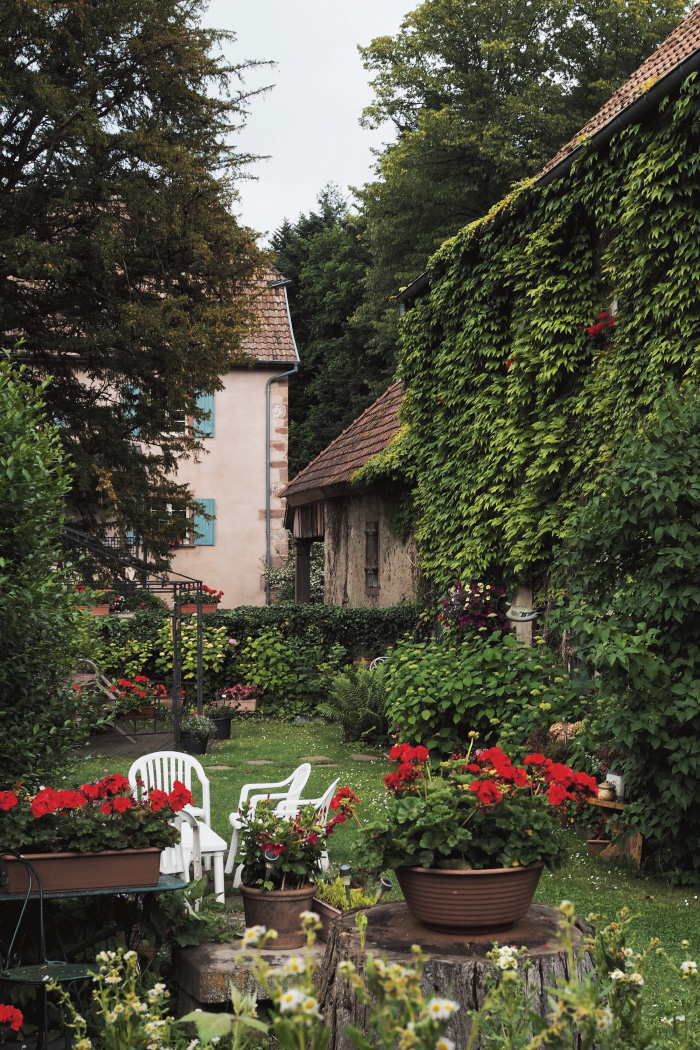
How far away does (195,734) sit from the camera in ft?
36.6

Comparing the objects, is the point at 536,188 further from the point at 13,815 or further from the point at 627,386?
the point at 13,815

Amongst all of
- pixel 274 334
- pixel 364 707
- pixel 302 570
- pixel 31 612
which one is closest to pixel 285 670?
pixel 364 707

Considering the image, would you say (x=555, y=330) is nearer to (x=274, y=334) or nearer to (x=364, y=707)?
(x=364, y=707)

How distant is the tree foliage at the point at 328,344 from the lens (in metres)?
29.7

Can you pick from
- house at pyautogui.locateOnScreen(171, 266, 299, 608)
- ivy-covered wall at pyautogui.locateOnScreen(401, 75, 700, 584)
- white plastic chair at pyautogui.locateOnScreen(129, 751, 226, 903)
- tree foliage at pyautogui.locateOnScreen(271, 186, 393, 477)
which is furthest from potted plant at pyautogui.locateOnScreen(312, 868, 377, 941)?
tree foliage at pyautogui.locateOnScreen(271, 186, 393, 477)

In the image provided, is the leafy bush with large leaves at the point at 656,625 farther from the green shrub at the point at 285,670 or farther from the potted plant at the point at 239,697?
the potted plant at the point at 239,697

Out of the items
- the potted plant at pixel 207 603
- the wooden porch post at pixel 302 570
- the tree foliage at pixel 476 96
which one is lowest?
the potted plant at pixel 207 603

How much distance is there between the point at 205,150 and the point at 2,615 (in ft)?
35.7

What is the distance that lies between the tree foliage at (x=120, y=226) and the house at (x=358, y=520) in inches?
111

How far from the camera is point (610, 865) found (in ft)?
21.1

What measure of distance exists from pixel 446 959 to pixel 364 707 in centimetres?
891

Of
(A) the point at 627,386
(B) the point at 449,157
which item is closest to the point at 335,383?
(B) the point at 449,157

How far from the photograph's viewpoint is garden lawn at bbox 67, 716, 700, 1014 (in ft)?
16.4

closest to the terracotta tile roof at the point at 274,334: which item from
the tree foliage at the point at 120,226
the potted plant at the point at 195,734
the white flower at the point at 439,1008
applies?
the tree foliage at the point at 120,226
